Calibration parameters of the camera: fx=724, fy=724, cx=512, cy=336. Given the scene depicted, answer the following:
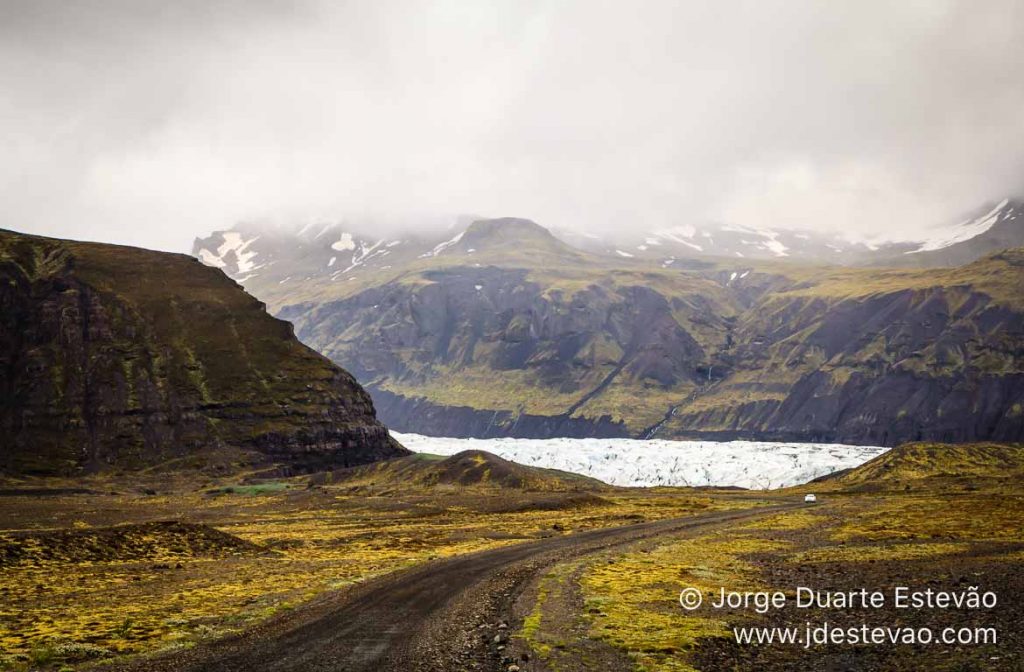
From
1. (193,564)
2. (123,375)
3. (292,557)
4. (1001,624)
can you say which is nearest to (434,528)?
(292,557)

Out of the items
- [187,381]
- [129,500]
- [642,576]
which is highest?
[187,381]

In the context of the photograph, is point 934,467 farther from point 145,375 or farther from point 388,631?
point 145,375

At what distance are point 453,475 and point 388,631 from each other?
412 ft

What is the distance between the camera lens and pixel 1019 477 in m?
136

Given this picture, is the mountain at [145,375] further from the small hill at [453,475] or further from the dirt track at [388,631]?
the dirt track at [388,631]

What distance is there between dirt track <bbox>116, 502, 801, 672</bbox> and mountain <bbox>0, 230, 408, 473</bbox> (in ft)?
428

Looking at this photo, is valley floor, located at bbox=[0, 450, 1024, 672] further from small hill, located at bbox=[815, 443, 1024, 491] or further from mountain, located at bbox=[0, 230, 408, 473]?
mountain, located at bbox=[0, 230, 408, 473]

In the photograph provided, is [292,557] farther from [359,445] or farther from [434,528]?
[359,445]

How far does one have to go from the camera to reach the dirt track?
71.5 feet

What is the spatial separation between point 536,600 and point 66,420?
152127 millimetres

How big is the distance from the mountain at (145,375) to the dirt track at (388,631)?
13056cm

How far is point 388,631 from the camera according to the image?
26.2 meters

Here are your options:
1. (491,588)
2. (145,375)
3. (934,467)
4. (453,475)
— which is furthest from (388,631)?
(934,467)

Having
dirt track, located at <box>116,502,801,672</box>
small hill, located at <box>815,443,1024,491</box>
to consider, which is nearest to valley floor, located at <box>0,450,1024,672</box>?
dirt track, located at <box>116,502,801,672</box>
